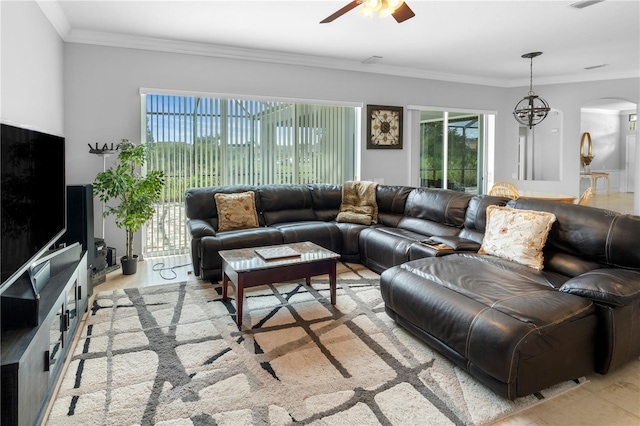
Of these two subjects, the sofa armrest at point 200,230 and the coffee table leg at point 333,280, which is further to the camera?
the sofa armrest at point 200,230

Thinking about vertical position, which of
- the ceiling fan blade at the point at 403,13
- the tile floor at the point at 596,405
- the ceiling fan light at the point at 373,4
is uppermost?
the ceiling fan blade at the point at 403,13

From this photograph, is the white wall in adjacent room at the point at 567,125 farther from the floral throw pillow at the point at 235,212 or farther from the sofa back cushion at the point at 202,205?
the sofa back cushion at the point at 202,205

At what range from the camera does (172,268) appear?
14.4ft

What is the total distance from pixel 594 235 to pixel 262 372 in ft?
7.68

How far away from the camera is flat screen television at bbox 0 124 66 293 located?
1.72m

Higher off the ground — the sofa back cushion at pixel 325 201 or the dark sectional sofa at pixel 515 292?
the sofa back cushion at pixel 325 201

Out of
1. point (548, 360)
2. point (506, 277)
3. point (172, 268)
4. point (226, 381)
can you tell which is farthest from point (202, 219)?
point (548, 360)

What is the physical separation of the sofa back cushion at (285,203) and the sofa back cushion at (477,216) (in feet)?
6.47

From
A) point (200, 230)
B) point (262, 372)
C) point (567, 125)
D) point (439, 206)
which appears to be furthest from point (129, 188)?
point (567, 125)

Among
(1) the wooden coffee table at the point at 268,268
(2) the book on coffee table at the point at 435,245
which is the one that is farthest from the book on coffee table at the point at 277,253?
(2) the book on coffee table at the point at 435,245

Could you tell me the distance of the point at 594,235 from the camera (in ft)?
8.45

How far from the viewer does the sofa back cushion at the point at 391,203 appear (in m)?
4.70

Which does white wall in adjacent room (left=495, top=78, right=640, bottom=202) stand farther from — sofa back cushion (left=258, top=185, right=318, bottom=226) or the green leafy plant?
the green leafy plant

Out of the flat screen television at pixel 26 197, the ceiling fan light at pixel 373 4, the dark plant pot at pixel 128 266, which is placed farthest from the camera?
the dark plant pot at pixel 128 266
